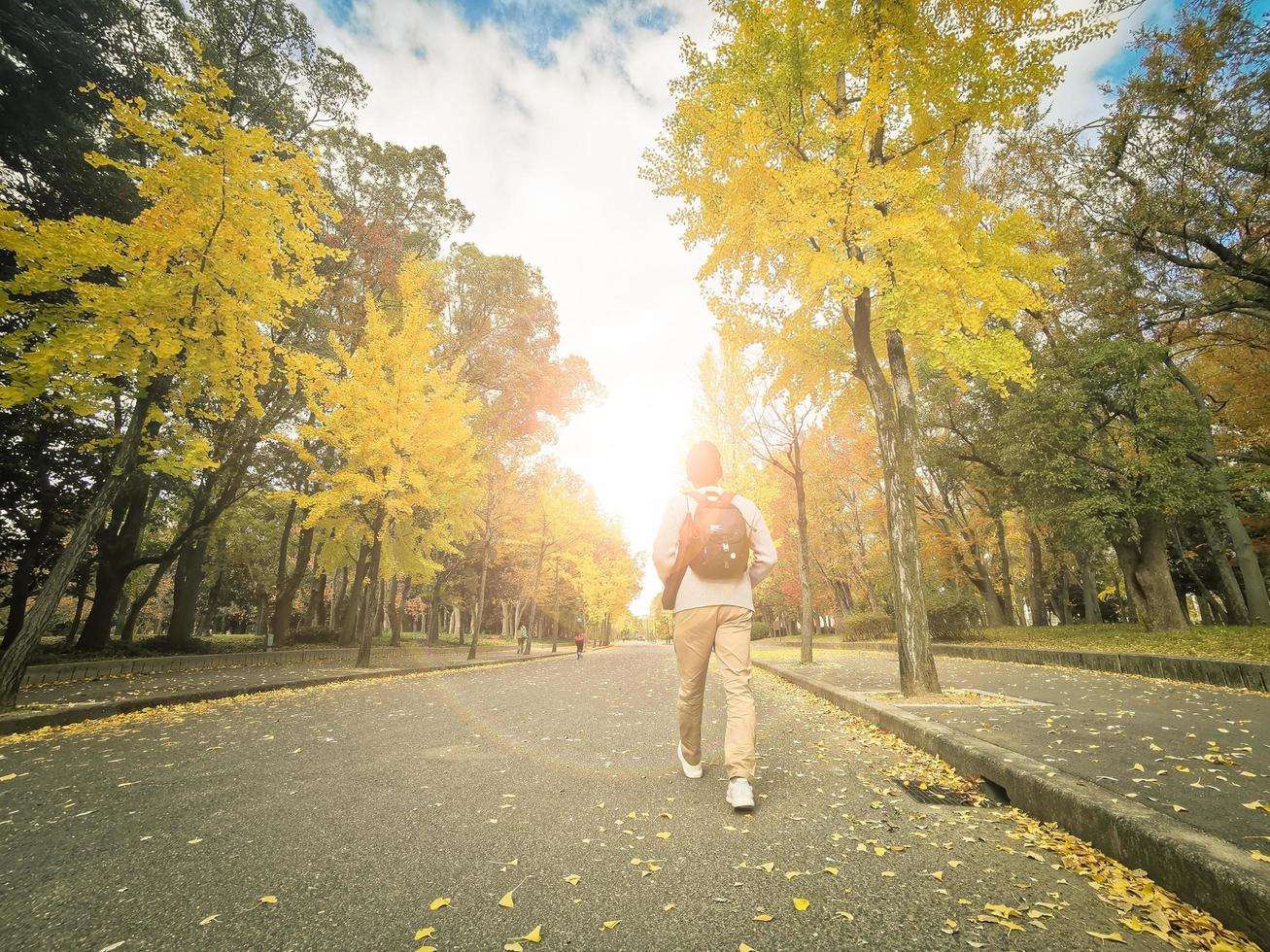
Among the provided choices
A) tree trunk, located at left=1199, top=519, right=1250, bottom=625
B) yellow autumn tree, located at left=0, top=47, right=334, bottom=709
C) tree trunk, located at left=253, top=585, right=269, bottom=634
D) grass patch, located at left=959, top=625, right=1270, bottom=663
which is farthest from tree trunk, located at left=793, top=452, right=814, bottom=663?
tree trunk, located at left=253, top=585, right=269, bottom=634

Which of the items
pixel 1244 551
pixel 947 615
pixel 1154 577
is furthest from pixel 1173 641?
pixel 947 615

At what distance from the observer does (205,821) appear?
282 centimetres

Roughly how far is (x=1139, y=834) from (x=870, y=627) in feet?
73.4

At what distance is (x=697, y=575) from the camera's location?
353 cm

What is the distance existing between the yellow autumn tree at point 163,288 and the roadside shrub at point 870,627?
22793 mm

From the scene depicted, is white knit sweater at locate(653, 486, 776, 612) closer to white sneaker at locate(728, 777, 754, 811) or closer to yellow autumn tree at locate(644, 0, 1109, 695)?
white sneaker at locate(728, 777, 754, 811)

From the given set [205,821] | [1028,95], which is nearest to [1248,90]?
[1028,95]

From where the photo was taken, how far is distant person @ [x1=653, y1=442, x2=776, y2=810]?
3334 millimetres

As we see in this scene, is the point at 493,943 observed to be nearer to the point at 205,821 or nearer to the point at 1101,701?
the point at 205,821

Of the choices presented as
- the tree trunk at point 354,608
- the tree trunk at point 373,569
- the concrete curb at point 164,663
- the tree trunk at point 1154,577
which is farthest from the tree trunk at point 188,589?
the tree trunk at point 1154,577

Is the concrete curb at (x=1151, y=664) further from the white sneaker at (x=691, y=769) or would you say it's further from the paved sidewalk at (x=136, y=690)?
the paved sidewalk at (x=136, y=690)

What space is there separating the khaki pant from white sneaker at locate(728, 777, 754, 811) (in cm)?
12

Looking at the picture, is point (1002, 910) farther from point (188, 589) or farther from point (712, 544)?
point (188, 589)

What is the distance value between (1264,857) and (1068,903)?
0.79 meters
